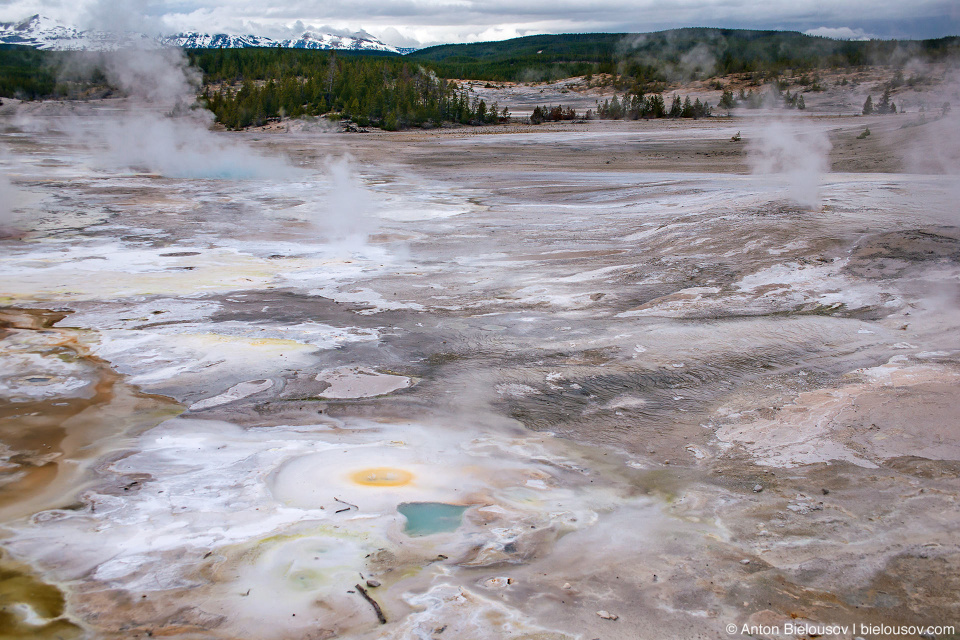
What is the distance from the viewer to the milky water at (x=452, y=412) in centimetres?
379

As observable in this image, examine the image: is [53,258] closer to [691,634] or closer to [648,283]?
[648,283]

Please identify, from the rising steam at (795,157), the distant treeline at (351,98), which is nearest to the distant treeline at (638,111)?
the distant treeline at (351,98)

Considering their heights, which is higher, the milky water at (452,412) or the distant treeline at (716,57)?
the distant treeline at (716,57)

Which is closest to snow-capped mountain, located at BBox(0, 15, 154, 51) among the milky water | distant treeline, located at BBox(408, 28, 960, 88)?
distant treeline, located at BBox(408, 28, 960, 88)

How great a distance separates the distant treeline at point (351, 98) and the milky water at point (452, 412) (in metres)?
34.0

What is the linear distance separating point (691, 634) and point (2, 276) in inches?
419

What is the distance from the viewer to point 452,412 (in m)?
6.24

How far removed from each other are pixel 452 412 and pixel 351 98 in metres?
45.0

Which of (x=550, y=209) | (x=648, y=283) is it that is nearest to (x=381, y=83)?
(x=550, y=209)

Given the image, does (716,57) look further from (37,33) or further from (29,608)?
(37,33)

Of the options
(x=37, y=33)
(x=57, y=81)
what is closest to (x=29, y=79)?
(x=57, y=81)

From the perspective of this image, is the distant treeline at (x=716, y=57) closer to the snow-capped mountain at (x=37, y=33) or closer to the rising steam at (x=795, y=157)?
the rising steam at (x=795, y=157)

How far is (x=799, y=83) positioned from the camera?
131ft

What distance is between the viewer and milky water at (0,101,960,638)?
379 cm
